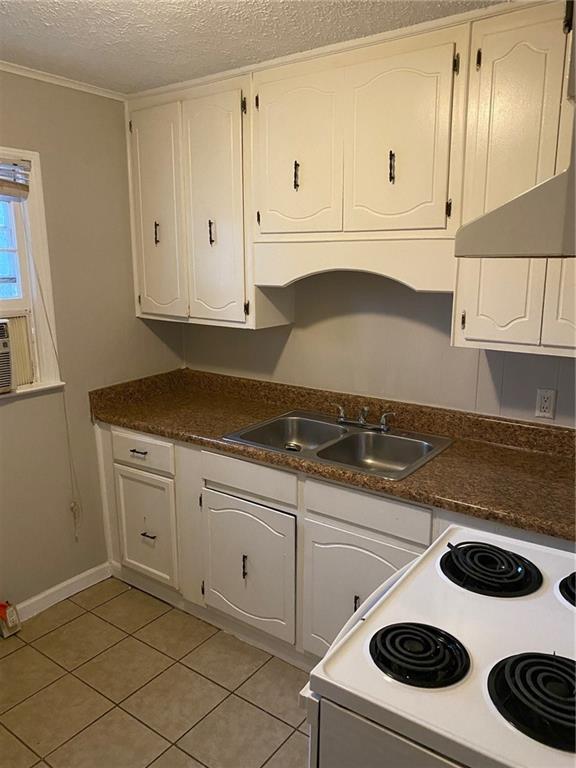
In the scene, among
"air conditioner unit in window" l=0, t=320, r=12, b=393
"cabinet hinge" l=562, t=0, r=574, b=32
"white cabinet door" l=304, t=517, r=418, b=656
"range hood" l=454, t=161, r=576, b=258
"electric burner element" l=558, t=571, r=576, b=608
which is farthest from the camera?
"air conditioner unit in window" l=0, t=320, r=12, b=393

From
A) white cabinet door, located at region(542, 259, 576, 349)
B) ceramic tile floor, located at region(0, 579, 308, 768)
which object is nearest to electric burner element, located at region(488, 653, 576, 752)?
white cabinet door, located at region(542, 259, 576, 349)

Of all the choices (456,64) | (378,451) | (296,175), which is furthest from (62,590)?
(456,64)

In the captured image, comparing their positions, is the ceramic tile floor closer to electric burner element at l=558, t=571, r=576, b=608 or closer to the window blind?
Result: electric burner element at l=558, t=571, r=576, b=608

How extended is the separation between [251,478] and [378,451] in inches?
22.2

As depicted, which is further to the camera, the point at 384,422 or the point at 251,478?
the point at 384,422

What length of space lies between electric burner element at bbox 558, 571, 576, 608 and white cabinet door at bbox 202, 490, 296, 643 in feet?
3.54

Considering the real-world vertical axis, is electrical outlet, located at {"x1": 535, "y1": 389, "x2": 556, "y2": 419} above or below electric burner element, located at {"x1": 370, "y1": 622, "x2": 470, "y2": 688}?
above

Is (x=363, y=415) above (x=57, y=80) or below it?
below

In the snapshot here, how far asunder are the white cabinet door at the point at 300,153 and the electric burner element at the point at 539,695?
1598 mm

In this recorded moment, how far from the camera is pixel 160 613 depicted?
2.64 m

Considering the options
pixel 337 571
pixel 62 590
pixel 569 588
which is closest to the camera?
pixel 569 588

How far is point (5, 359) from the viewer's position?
2.36 meters

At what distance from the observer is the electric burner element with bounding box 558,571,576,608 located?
119cm

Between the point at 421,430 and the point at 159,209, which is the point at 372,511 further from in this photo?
the point at 159,209
